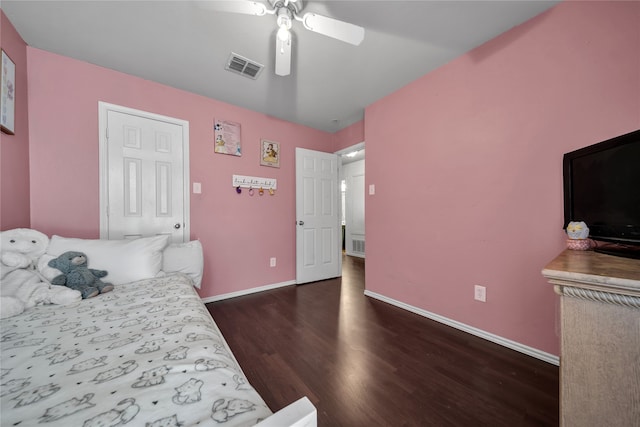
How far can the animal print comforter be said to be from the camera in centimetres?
Result: 47

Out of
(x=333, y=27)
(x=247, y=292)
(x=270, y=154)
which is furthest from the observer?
(x=270, y=154)

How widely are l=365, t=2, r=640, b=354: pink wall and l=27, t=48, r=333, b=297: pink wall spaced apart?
1.48 meters

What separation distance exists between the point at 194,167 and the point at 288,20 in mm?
1768

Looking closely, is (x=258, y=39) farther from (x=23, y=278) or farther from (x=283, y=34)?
(x=23, y=278)

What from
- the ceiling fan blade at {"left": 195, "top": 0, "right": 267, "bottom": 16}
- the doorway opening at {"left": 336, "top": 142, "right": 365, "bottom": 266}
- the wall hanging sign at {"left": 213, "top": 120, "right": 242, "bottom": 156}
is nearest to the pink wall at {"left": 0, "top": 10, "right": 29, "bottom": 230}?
the wall hanging sign at {"left": 213, "top": 120, "right": 242, "bottom": 156}

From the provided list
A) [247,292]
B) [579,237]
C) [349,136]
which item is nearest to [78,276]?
[247,292]

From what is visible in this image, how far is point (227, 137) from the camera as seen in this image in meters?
2.58

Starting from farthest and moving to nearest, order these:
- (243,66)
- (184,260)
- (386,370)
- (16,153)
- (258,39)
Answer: (243,66), (184,260), (258,39), (16,153), (386,370)

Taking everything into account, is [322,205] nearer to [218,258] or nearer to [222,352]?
[218,258]

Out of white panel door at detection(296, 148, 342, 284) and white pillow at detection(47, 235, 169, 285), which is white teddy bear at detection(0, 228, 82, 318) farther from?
white panel door at detection(296, 148, 342, 284)

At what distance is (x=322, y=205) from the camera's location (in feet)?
10.8

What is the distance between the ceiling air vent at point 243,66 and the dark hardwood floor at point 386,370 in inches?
92.1

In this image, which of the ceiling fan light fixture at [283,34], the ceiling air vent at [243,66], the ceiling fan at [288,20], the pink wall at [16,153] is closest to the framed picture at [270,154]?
the ceiling air vent at [243,66]

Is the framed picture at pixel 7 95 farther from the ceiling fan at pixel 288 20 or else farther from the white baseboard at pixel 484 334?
the white baseboard at pixel 484 334
